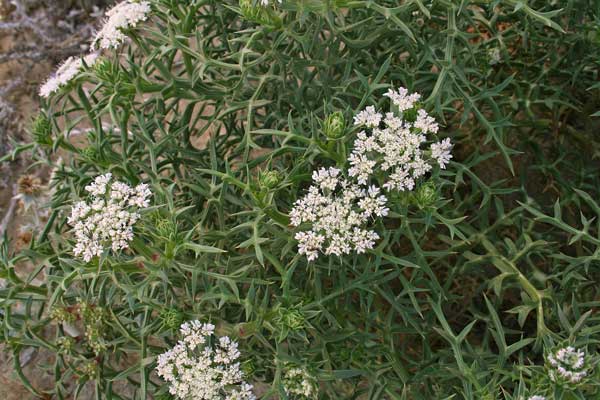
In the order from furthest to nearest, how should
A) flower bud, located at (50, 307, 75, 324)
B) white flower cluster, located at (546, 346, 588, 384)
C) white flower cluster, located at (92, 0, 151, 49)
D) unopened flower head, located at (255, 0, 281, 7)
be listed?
1. flower bud, located at (50, 307, 75, 324)
2. white flower cluster, located at (92, 0, 151, 49)
3. unopened flower head, located at (255, 0, 281, 7)
4. white flower cluster, located at (546, 346, 588, 384)

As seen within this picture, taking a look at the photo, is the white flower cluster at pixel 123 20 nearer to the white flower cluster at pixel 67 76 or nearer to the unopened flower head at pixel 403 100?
the white flower cluster at pixel 67 76

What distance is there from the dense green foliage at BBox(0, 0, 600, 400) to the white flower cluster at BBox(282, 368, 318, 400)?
0.04 m

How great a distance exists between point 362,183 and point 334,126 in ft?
0.73

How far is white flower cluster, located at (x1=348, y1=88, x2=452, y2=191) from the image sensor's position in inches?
91.9

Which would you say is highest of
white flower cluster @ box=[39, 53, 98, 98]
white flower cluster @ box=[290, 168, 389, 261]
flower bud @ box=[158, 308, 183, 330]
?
white flower cluster @ box=[39, 53, 98, 98]

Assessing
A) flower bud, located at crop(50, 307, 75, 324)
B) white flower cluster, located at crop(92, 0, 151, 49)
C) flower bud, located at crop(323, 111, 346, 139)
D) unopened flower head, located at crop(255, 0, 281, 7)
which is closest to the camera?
flower bud, located at crop(323, 111, 346, 139)

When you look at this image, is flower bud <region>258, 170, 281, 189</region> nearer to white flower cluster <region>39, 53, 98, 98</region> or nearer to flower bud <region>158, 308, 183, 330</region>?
flower bud <region>158, 308, 183, 330</region>

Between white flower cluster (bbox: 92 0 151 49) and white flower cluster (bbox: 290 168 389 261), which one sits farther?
white flower cluster (bbox: 92 0 151 49)

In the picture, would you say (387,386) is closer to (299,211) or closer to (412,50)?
(299,211)

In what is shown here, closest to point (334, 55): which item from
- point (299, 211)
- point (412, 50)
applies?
point (412, 50)

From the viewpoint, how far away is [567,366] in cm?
206

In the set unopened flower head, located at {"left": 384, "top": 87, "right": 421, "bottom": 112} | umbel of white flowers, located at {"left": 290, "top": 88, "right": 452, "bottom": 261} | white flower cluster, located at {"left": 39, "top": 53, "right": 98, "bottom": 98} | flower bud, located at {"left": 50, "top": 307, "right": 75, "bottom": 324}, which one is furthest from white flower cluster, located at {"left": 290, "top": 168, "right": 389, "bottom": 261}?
flower bud, located at {"left": 50, "top": 307, "right": 75, "bottom": 324}

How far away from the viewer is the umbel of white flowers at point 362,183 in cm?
230

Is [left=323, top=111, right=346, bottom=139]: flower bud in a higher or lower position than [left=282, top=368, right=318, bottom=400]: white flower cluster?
higher
